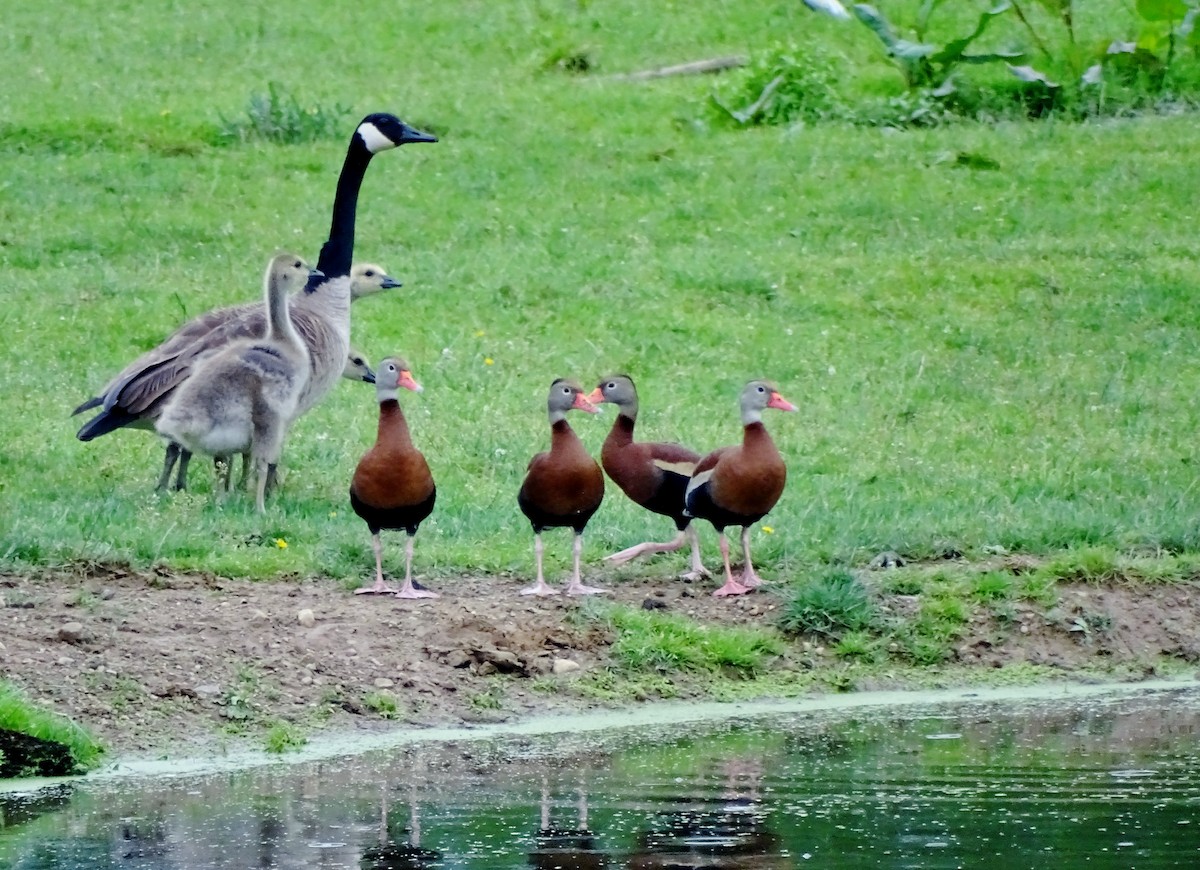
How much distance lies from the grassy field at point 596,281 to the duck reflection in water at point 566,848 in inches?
112

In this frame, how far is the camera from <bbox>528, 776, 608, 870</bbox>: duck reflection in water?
242 inches

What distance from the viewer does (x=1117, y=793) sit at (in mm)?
6969

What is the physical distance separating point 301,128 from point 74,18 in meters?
5.29

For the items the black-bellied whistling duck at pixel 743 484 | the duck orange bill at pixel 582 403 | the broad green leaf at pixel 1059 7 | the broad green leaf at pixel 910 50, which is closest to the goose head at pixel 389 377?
the duck orange bill at pixel 582 403

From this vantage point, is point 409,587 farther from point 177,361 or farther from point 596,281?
point 596,281

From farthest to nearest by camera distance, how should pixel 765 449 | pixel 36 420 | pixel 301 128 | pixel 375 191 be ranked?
pixel 301 128 < pixel 375 191 < pixel 36 420 < pixel 765 449

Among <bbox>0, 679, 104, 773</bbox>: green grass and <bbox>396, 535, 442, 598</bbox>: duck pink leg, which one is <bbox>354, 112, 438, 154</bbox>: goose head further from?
<bbox>0, 679, 104, 773</bbox>: green grass

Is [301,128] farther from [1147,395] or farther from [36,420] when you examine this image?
[1147,395]

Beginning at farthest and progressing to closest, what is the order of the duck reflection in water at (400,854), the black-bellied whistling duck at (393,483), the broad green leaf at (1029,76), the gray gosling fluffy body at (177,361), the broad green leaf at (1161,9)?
the broad green leaf at (1029,76)
the broad green leaf at (1161,9)
the gray gosling fluffy body at (177,361)
the black-bellied whistling duck at (393,483)
the duck reflection in water at (400,854)

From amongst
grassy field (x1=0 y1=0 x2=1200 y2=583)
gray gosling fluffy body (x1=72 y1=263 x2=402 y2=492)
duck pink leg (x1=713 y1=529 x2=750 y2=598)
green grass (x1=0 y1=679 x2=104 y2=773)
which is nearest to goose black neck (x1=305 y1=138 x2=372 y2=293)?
gray gosling fluffy body (x1=72 y1=263 x2=402 y2=492)

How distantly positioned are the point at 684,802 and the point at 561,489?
2.21 meters

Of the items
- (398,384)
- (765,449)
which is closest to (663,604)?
(765,449)

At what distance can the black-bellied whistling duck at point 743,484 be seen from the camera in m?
8.78

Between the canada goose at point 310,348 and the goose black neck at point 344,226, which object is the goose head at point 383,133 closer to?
the goose black neck at point 344,226
